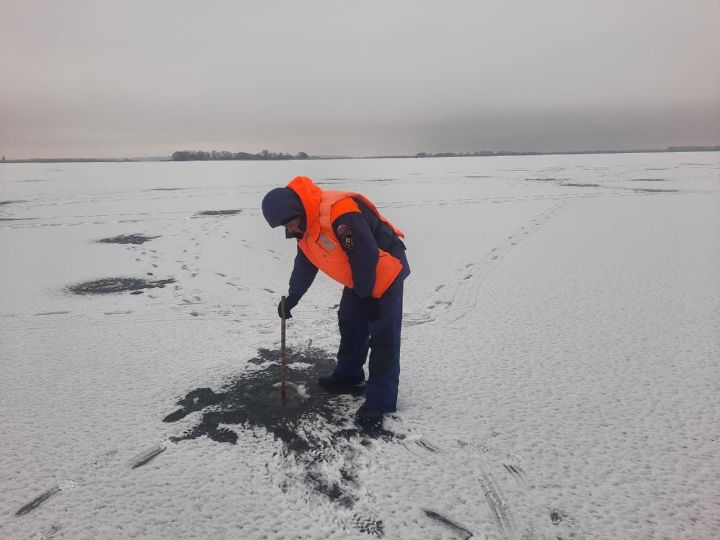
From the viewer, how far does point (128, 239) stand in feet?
24.1

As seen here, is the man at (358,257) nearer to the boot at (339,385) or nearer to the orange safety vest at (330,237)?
the orange safety vest at (330,237)

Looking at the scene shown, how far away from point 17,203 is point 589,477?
15.1 meters

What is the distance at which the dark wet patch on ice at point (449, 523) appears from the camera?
5.55 ft

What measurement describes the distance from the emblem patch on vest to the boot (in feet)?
3.06

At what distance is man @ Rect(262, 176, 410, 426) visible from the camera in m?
2.14

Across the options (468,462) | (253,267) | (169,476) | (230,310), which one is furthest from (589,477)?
(253,267)

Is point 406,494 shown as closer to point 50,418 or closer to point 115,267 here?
point 50,418

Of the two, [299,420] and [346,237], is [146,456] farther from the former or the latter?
[346,237]

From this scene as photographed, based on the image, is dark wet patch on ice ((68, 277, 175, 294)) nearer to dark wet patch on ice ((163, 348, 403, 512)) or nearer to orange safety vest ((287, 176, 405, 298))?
dark wet patch on ice ((163, 348, 403, 512))

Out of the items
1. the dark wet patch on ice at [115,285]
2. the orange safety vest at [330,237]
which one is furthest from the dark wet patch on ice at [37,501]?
the dark wet patch on ice at [115,285]

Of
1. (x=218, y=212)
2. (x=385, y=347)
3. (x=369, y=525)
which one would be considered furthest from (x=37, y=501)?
(x=218, y=212)

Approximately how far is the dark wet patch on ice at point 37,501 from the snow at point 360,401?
0.01m

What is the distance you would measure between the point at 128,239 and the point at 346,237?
6.33 meters

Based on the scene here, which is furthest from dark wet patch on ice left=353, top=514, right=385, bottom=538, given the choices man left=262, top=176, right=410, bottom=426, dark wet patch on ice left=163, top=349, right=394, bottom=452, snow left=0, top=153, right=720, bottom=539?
man left=262, top=176, right=410, bottom=426
